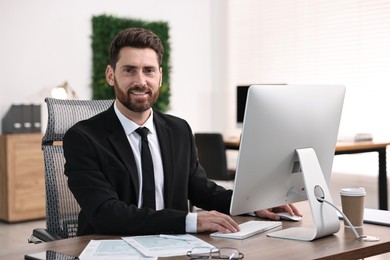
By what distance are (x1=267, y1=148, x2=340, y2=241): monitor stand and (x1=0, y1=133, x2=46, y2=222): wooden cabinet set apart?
397 cm

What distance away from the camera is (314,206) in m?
1.77

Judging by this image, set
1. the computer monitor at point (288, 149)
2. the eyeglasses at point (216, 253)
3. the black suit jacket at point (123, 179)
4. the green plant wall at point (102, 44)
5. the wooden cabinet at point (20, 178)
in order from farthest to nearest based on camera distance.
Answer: the green plant wall at point (102, 44) → the wooden cabinet at point (20, 178) → the black suit jacket at point (123, 179) → the computer monitor at point (288, 149) → the eyeglasses at point (216, 253)

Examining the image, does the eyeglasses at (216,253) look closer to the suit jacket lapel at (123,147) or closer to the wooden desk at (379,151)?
the suit jacket lapel at (123,147)

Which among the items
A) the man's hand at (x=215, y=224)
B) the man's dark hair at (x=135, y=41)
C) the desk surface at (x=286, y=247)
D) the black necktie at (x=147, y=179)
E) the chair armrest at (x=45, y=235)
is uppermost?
the man's dark hair at (x=135, y=41)

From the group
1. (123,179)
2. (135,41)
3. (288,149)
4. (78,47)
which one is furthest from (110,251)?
(78,47)

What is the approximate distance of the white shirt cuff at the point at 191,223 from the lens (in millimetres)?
1784

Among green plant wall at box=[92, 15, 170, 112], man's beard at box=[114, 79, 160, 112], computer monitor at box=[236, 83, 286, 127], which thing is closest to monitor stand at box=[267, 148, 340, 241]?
man's beard at box=[114, 79, 160, 112]

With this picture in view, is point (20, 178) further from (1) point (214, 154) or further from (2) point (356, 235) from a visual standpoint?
(2) point (356, 235)

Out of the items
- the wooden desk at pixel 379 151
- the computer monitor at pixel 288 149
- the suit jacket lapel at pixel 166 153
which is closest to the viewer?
the computer monitor at pixel 288 149

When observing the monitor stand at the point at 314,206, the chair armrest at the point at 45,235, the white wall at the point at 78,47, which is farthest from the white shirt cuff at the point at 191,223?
the white wall at the point at 78,47

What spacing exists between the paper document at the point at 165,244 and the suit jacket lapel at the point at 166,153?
0.36 metres

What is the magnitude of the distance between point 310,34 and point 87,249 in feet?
15.6

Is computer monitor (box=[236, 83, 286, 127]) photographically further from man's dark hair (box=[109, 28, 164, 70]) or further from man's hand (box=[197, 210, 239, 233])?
man's hand (box=[197, 210, 239, 233])

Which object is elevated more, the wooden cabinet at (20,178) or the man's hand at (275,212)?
the man's hand at (275,212)
